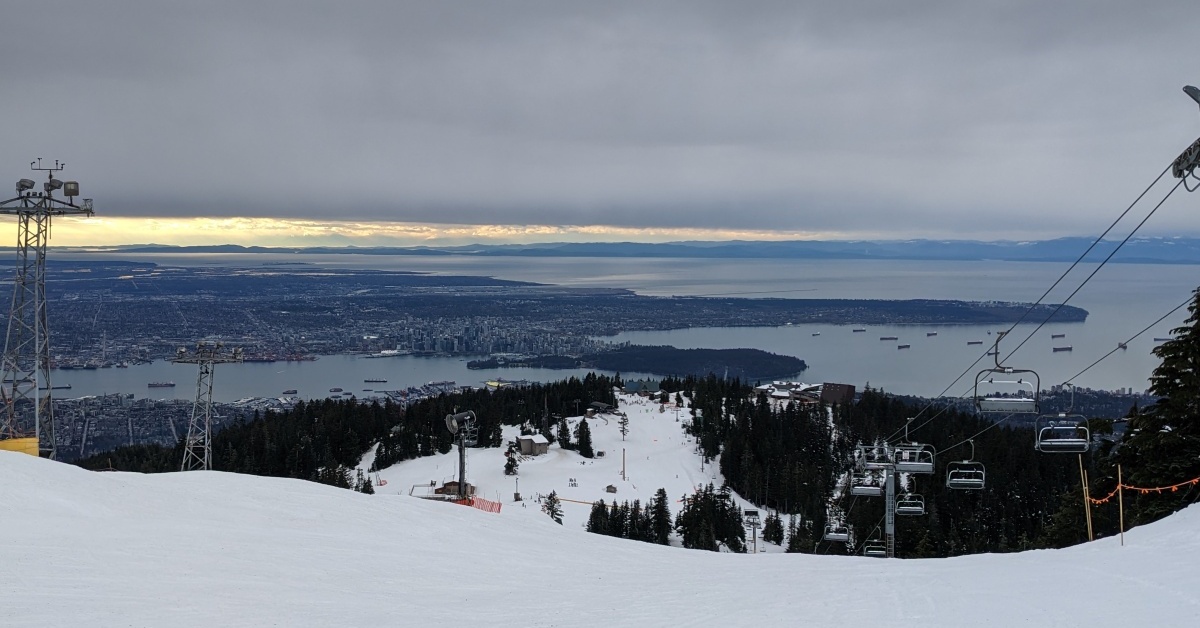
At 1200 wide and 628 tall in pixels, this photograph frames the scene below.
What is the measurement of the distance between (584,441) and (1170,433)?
24.5 meters

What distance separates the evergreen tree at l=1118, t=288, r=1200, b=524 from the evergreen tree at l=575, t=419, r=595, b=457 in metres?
23.0

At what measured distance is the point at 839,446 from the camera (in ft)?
133

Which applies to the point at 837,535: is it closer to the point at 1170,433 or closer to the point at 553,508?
the point at 1170,433

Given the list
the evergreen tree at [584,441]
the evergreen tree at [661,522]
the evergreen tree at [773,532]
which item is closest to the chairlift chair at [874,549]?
the evergreen tree at [773,532]

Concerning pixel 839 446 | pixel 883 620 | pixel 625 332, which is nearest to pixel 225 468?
pixel 839 446

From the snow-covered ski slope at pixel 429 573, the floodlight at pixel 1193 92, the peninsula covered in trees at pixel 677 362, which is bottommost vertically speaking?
the peninsula covered in trees at pixel 677 362

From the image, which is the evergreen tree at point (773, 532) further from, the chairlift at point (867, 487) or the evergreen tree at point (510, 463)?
the chairlift at point (867, 487)

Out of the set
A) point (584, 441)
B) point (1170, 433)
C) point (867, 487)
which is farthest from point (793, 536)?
point (1170, 433)

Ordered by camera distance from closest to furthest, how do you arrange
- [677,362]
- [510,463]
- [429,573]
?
[429,573] < [510,463] < [677,362]

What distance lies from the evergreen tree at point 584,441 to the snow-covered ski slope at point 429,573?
77.9 feet

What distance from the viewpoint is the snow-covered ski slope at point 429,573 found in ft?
23.2

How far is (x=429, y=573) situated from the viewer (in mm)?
9430

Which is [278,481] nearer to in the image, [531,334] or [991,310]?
[531,334]

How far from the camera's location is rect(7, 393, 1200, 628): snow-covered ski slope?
23.2ft
